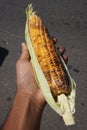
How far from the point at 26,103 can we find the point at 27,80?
462 millimetres

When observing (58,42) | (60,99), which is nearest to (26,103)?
(60,99)

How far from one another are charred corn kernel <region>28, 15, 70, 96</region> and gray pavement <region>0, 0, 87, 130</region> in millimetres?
1271

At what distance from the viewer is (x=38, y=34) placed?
136 inches

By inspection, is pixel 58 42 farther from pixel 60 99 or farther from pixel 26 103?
pixel 60 99

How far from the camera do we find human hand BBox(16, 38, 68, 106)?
11.1 feet

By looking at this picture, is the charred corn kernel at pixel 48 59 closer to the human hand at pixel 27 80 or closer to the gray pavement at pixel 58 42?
the human hand at pixel 27 80

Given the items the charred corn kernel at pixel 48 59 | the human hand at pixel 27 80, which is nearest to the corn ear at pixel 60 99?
the charred corn kernel at pixel 48 59

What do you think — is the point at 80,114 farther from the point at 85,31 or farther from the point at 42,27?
the point at 85,31

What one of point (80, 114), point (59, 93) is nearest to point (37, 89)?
point (59, 93)

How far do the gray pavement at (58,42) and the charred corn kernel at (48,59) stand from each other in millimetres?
1271

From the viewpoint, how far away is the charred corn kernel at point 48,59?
304cm

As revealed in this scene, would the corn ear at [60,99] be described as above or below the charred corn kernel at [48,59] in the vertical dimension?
below

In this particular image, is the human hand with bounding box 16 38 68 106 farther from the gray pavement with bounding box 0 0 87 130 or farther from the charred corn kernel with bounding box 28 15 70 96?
the gray pavement with bounding box 0 0 87 130

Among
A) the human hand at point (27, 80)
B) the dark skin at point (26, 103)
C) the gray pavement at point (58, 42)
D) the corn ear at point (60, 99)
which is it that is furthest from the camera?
the gray pavement at point (58, 42)
